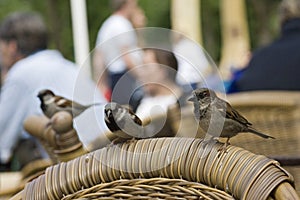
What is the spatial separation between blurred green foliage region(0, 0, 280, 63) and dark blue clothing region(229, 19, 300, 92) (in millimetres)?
14030

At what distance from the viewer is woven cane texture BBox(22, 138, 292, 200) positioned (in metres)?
1.01

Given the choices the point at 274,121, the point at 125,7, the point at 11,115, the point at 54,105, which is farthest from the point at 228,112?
the point at 125,7

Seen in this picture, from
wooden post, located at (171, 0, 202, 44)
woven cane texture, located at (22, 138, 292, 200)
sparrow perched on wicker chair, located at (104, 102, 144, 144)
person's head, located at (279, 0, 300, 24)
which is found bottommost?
wooden post, located at (171, 0, 202, 44)

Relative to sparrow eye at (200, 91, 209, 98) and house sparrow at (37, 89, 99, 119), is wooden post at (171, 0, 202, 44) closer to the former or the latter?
house sparrow at (37, 89, 99, 119)

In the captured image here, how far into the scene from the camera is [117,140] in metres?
1.21

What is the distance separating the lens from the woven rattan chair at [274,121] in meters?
2.78

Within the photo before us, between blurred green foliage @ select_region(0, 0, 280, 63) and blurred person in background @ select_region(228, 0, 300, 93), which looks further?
blurred green foliage @ select_region(0, 0, 280, 63)

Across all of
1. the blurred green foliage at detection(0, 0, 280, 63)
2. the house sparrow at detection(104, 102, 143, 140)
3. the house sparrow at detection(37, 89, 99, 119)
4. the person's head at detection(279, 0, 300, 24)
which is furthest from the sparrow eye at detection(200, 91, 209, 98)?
the blurred green foliage at detection(0, 0, 280, 63)

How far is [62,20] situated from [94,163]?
2154 cm

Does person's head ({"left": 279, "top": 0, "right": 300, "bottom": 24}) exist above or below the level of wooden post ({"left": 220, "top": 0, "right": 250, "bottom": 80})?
above

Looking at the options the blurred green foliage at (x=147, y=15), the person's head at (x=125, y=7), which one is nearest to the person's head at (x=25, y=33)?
the person's head at (x=125, y=7)

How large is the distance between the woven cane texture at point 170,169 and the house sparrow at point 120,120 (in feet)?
0.23

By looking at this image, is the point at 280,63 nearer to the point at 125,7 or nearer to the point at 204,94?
the point at 204,94

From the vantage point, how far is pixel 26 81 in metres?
4.30
